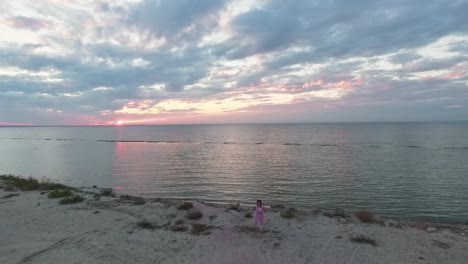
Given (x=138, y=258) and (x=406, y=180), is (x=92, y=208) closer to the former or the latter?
(x=138, y=258)

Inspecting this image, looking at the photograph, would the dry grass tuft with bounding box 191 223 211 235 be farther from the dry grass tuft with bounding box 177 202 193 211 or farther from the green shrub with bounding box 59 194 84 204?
the green shrub with bounding box 59 194 84 204

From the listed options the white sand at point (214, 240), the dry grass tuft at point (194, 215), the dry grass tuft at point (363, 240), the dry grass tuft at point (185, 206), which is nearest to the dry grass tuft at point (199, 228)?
the white sand at point (214, 240)

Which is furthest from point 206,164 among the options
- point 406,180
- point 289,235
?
point 289,235

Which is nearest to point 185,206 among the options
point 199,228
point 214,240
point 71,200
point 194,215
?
point 194,215

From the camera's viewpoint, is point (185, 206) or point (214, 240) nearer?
point (214, 240)

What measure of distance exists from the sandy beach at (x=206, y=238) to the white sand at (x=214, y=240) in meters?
0.03

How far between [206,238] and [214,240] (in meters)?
0.40

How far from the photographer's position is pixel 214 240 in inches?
521

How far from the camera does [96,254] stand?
474 inches

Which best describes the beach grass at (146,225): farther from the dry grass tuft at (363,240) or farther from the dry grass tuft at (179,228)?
the dry grass tuft at (363,240)

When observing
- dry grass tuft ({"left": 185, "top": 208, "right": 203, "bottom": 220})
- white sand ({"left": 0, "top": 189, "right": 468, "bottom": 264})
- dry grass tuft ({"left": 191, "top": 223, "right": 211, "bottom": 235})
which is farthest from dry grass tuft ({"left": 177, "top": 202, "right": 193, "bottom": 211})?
dry grass tuft ({"left": 191, "top": 223, "right": 211, "bottom": 235})

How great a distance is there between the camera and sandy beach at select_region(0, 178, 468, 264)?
38.4ft

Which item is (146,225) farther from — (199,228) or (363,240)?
(363,240)

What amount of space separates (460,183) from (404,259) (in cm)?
2688
